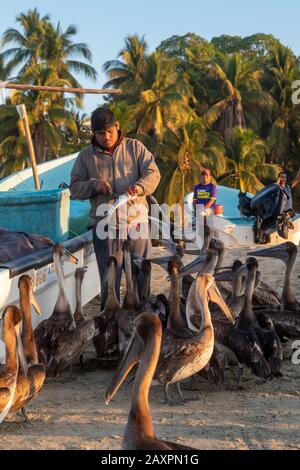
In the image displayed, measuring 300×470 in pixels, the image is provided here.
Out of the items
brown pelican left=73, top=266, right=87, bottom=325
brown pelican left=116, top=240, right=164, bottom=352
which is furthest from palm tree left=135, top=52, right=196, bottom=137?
brown pelican left=116, top=240, right=164, bottom=352

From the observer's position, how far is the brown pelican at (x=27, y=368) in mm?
5172

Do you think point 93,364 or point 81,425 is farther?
point 93,364

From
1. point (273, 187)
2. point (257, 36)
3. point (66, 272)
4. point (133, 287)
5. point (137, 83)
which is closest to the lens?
point (133, 287)

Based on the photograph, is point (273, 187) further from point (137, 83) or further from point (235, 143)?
point (137, 83)

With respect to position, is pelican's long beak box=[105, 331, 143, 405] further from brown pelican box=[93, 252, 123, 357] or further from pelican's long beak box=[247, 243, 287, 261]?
pelican's long beak box=[247, 243, 287, 261]

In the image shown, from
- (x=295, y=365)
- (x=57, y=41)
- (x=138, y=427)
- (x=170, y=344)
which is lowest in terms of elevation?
(x=295, y=365)

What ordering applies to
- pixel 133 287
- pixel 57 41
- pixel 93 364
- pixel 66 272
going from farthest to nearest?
pixel 57 41 < pixel 66 272 < pixel 133 287 < pixel 93 364

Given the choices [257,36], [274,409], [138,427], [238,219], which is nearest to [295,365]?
[274,409]

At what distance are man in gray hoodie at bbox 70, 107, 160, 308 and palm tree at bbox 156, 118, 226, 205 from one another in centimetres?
2789

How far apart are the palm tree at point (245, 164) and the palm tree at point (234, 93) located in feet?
14.0

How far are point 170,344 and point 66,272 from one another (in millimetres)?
2631

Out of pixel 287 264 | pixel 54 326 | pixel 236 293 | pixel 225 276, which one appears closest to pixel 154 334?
pixel 54 326

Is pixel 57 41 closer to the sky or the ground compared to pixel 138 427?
closer to the sky

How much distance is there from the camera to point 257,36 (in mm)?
56906
